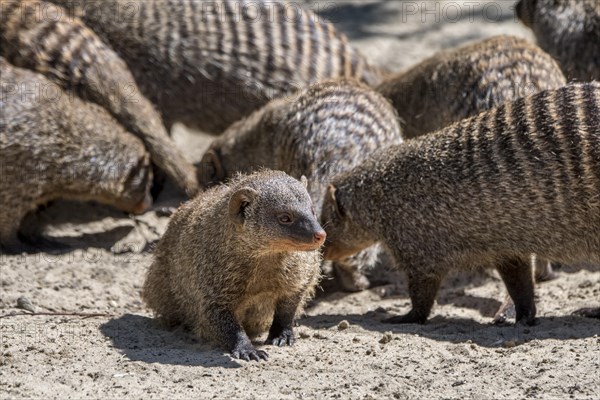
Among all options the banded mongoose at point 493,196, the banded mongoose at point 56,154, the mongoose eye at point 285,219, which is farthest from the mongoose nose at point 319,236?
the banded mongoose at point 56,154

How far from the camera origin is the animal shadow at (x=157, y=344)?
12.7ft

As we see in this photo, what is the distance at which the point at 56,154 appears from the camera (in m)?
5.77

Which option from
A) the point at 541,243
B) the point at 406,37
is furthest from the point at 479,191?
the point at 406,37

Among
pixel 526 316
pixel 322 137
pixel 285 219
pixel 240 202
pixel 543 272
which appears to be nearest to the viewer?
pixel 285 219

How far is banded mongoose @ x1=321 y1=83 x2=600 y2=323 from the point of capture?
431 cm

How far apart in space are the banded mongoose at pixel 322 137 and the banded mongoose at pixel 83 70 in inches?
12.8

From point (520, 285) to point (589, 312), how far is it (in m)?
0.32

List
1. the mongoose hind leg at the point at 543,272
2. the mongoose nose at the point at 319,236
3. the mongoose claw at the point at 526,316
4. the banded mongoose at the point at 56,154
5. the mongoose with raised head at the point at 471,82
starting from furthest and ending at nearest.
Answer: the banded mongoose at the point at 56,154
the mongoose with raised head at the point at 471,82
the mongoose hind leg at the point at 543,272
the mongoose claw at the point at 526,316
the mongoose nose at the point at 319,236

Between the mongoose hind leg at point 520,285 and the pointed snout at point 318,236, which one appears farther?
the mongoose hind leg at point 520,285

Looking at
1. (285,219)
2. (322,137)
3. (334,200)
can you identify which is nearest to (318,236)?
(285,219)

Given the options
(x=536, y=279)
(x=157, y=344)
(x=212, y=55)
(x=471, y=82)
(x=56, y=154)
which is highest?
(x=471, y=82)

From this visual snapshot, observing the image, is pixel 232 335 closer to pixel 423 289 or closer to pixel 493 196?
pixel 423 289

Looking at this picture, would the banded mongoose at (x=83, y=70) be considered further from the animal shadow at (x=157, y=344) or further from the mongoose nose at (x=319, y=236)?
the mongoose nose at (x=319, y=236)

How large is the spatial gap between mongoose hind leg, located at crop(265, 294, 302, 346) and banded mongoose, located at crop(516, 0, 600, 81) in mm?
2776
